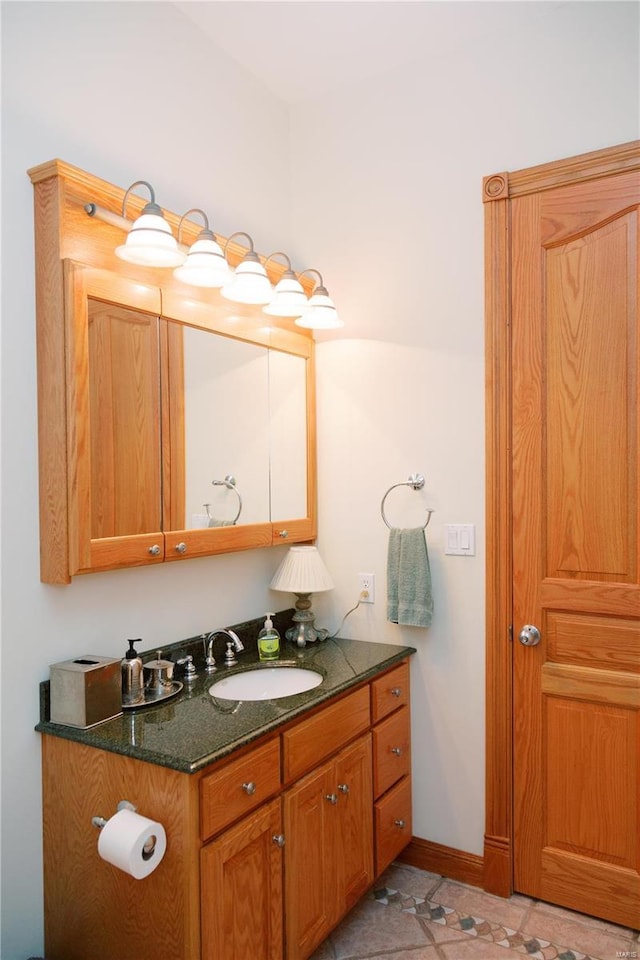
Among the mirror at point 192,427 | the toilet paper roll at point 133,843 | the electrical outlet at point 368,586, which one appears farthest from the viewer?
the electrical outlet at point 368,586

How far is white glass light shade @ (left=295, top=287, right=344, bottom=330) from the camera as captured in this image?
2.33 meters

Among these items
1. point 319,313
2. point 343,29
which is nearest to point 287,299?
point 319,313

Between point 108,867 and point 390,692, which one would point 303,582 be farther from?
point 108,867

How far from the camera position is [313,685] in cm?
214

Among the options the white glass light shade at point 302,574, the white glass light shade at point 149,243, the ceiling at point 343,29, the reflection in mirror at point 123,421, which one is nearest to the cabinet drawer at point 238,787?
the reflection in mirror at point 123,421

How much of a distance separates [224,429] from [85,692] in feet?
3.08

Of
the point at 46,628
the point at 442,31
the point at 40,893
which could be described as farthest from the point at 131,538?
the point at 442,31

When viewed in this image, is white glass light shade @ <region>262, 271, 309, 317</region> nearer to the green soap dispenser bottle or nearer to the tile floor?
the green soap dispenser bottle

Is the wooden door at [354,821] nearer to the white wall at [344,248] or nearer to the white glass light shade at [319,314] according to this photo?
the white wall at [344,248]

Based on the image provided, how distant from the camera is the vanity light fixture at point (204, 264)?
6.16ft

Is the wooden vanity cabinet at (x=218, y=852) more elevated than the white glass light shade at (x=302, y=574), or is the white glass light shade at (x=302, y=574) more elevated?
the white glass light shade at (x=302, y=574)

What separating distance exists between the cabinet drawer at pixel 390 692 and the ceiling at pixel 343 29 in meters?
2.23

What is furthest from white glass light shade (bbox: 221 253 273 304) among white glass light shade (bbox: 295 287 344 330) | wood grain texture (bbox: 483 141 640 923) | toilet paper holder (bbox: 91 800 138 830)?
toilet paper holder (bbox: 91 800 138 830)

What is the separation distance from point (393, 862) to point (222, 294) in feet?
7.06
